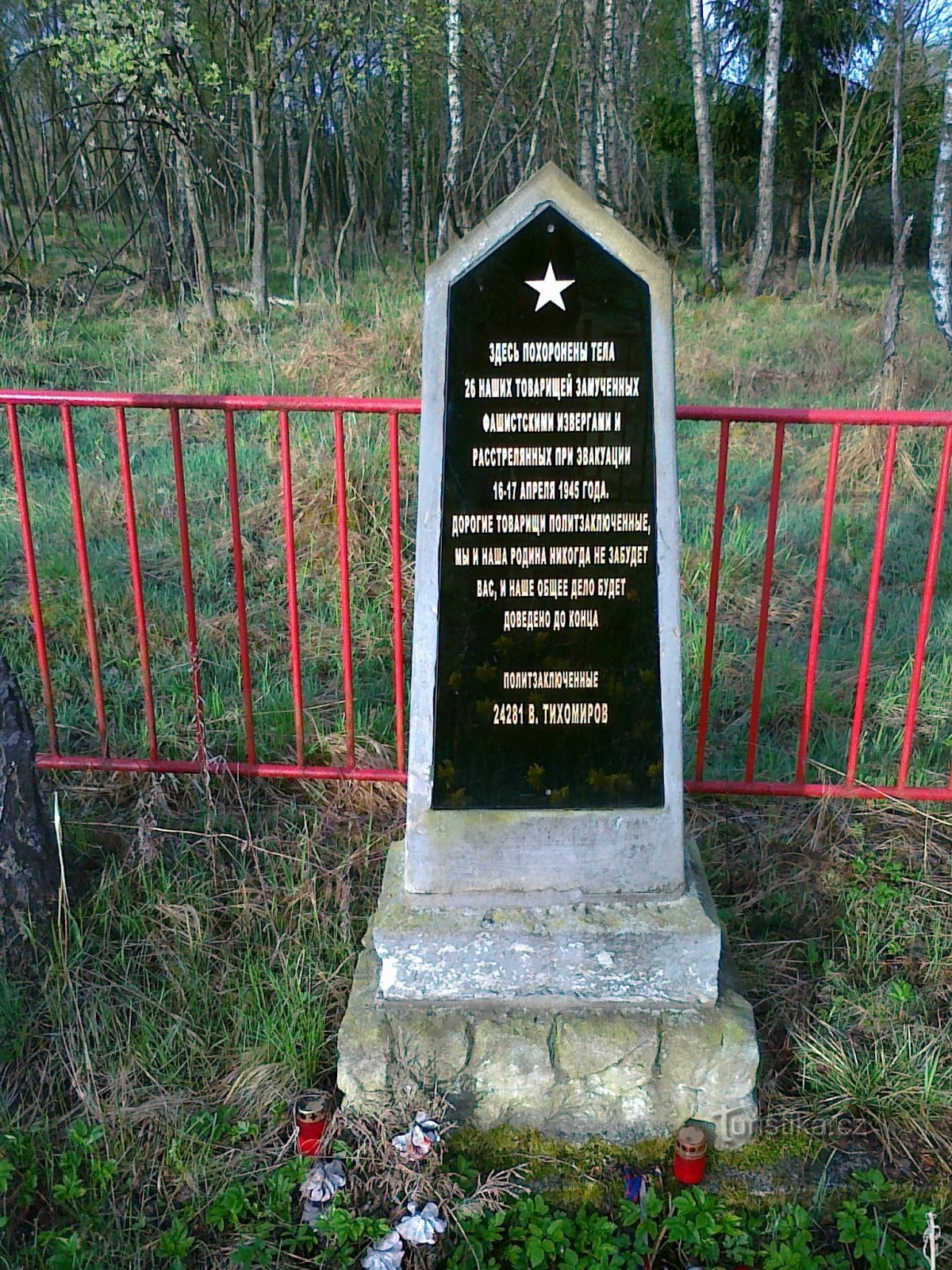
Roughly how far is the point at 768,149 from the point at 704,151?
3.61ft

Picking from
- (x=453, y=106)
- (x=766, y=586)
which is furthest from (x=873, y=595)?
(x=453, y=106)

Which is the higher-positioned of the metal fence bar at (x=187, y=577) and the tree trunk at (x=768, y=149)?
the tree trunk at (x=768, y=149)

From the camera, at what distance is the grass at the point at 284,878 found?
246 centimetres

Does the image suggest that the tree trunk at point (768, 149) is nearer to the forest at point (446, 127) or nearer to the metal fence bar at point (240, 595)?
the forest at point (446, 127)

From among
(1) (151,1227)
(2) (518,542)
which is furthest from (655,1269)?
(2) (518,542)

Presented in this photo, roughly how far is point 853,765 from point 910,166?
23571 millimetres

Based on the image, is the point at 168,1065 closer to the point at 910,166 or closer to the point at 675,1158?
the point at 675,1158

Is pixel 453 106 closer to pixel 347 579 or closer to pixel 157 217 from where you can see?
pixel 157 217

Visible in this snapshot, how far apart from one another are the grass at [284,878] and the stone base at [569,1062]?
18 centimetres

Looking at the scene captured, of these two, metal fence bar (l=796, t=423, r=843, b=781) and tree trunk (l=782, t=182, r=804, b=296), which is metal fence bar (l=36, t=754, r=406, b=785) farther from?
tree trunk (l=782, t=182, r=804, b=296)

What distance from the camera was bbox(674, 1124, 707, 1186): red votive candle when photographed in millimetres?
2357

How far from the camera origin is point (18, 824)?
9.29 feet

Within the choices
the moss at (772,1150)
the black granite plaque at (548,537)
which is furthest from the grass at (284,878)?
the black granite plaque at (548,537)

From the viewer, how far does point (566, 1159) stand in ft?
8.09
